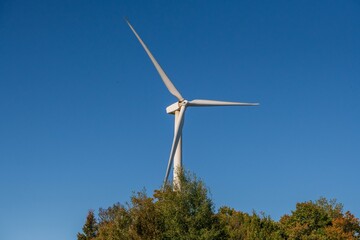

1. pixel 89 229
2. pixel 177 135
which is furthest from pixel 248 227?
pixel 89 229

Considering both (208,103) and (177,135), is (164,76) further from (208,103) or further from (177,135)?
(177,135)

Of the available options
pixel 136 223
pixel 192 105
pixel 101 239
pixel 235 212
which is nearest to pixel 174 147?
pixel 192 105

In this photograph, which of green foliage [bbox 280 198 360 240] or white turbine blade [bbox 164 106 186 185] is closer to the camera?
white turbine blade [bbox 164 106 186 185]

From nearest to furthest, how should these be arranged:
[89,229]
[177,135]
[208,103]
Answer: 1. [177,135]
2. [208,103]
3. [89,229]

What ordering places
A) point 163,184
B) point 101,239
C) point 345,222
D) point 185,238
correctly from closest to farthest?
1. point 185,238
2. point 163,184
3. point 101,239
4. point 345,222

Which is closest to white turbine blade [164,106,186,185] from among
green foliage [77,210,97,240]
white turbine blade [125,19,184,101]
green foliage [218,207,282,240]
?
white turbine blade [125,19,184,101]

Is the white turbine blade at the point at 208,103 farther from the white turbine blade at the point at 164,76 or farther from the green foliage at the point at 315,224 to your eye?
the green foliage at the point at 315,224

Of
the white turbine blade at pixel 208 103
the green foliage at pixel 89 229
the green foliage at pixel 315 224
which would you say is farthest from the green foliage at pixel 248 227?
the green foliage at pixel 89 229

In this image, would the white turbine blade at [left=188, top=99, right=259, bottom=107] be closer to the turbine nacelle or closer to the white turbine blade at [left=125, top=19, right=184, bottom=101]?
the turbine nacelle

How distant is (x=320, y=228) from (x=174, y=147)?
28309 mm

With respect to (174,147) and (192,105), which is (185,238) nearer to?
(174,147)

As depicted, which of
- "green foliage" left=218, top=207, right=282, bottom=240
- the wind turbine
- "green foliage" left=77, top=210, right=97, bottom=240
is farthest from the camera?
"green foliage" left=77, top=210, right=97, bottom=240

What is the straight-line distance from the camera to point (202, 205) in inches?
1677

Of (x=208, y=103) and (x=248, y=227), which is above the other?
(x=208, y=103)
